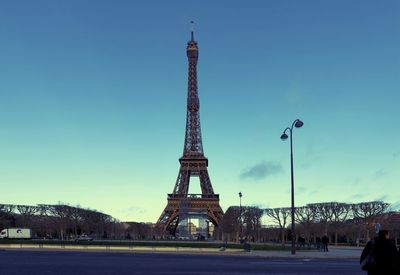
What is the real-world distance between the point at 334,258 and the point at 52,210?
9696cm

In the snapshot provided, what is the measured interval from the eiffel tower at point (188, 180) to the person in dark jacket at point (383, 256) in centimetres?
9129

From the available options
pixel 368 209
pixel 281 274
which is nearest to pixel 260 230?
pixel 368 209

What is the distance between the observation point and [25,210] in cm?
12350

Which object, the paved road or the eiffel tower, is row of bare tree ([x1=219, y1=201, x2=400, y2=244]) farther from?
the paved road

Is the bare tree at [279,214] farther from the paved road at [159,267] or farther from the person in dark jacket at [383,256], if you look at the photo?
the person in dark jacket at [383,256]

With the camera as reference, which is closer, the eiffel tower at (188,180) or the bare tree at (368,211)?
the bare tree at (368,211)

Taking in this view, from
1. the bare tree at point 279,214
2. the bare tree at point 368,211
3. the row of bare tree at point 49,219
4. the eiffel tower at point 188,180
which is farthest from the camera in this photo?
the row of bare tree at point 49,219

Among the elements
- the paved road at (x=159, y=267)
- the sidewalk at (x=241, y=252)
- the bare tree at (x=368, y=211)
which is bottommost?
the sidewalk at (x=241, y=252)

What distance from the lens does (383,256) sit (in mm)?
11289

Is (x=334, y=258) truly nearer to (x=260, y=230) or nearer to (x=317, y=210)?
(x=317, y=210)

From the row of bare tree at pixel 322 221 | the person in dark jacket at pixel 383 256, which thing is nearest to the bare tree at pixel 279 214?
the row of bare tree at pixel 322 221

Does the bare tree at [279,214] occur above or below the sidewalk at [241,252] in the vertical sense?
above

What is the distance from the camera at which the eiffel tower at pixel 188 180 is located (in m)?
105

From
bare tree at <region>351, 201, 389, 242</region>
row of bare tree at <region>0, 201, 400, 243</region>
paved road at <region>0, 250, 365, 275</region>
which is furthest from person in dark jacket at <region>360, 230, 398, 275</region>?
bare tree at <region>351, 201, 389, 242</region>
